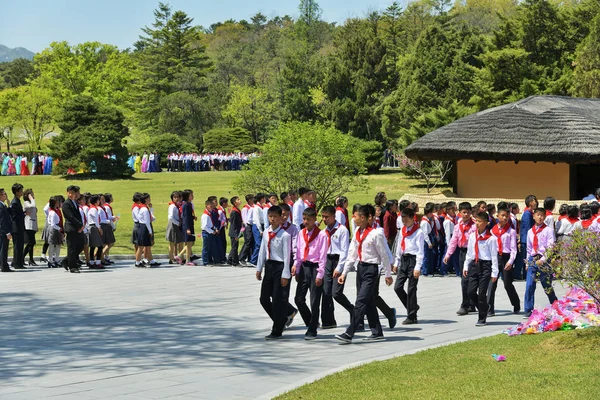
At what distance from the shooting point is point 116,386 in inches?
350

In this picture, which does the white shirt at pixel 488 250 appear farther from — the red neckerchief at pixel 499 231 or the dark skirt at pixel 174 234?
the dark skirt at pixel 174 234

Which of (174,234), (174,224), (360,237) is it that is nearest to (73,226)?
(174,224)

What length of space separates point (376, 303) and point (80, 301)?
5638 millimetres

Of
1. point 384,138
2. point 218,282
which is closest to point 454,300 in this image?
point 218,282

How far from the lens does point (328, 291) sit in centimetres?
1205

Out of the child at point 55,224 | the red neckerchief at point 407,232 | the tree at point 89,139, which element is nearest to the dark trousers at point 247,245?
the child at point 55,224

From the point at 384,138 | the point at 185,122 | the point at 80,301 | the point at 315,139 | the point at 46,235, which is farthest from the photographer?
the point at 185,122

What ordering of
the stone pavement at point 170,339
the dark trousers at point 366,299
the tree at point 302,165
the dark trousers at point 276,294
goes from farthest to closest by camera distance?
the tree at point 302,165 < the dark trousers at point 276,294 < the dark trousers at point 366,299 < the stone pavement at point 170,339

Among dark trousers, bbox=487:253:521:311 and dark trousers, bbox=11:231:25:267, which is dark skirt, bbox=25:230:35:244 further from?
dark trousers, bbox=487:253:521:311

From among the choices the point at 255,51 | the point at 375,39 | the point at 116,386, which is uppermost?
the point at 255,51

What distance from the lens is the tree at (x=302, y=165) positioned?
85.9 feet

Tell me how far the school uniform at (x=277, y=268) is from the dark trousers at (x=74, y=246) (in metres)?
8.03

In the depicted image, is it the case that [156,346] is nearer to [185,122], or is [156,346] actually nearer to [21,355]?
[21,355]

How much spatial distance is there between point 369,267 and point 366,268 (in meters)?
0.04
